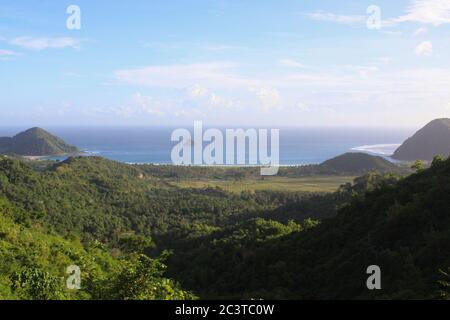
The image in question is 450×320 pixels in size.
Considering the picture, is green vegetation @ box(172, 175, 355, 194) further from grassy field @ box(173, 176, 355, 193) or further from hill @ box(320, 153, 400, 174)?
hill @ box(320, 153, 400, 174)

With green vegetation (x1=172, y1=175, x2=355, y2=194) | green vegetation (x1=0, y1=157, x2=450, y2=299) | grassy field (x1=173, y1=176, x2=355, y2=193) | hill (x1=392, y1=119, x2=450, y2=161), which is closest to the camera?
green vegetation (x1=0, y1=157, x2=450, y2=299)

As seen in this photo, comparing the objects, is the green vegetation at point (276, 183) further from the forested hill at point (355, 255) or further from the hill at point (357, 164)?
the forested hill at point (355, 255)

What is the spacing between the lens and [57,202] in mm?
66000

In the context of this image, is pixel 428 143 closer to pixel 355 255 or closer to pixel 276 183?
pixel 276 183

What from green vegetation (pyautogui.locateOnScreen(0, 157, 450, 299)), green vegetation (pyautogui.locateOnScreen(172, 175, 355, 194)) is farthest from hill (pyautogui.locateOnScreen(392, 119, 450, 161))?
green vegetation (pyautogui.locateOnScreen(0, 157, 450, 299))

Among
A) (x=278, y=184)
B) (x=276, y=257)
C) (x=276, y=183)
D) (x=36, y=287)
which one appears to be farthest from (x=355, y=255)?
(x=276, y=183)

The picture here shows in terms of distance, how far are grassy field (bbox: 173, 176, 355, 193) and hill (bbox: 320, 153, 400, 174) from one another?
10.7m

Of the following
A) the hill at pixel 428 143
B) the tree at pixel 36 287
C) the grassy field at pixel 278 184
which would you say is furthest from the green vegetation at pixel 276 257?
the hill at pixel 428 143

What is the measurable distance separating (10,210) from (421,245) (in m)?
24.6

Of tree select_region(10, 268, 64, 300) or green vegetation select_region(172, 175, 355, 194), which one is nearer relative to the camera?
tree select_region(10, 268, 64, 300)

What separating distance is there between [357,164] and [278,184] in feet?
130

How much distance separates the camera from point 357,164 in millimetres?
153125

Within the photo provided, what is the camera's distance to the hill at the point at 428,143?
562 feet

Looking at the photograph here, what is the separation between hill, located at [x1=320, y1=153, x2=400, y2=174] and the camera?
145m
